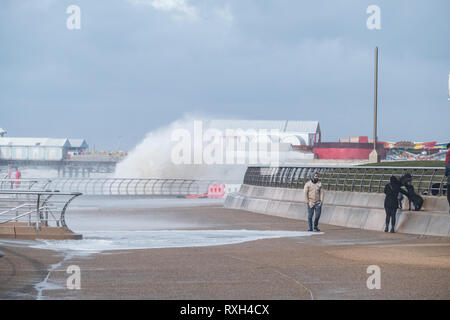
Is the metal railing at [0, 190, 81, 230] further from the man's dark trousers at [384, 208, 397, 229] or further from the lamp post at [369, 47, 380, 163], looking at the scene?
the lamp post at [369, 47, 380, 163]

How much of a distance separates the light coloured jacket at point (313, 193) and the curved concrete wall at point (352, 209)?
177 centimetres

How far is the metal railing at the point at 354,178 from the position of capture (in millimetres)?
20734

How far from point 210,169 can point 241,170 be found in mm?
4970

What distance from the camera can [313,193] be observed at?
67.8 ft

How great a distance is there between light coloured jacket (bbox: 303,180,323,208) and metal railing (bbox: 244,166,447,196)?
2.36 m

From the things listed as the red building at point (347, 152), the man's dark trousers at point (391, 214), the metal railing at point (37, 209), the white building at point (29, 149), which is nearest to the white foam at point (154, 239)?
the metal railing at point (37, 209)

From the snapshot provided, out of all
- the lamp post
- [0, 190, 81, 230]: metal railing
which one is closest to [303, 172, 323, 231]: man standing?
[0, 190, 81, 230]: metal railing

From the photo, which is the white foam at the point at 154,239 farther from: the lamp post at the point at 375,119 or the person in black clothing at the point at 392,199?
the lamp post at the point at 375,119

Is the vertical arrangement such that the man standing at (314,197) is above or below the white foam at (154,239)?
above

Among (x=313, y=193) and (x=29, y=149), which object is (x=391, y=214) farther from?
(x=29, y=149)

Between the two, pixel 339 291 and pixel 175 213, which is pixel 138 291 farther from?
pixel 175 213

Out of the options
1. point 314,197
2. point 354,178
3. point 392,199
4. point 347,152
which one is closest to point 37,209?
point 314,197

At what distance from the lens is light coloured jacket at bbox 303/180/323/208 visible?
67.5 ft
